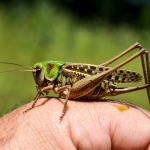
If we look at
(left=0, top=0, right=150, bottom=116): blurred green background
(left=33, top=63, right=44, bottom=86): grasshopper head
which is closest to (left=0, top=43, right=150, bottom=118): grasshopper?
(left=33, top=63, right=44, bottom=86): grasshopper head

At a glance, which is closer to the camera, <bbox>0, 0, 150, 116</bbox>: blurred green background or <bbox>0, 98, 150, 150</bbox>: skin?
<bbox>0, 98, 150, 150</bbox>: skin

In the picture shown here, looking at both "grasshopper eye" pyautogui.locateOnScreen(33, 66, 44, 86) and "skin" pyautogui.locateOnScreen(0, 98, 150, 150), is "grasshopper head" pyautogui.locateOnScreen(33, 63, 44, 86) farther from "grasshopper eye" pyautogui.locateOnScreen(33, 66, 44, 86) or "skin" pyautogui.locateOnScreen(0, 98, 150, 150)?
"skin" pyautogui.locateOnScreen(0, 98, 150, 150)

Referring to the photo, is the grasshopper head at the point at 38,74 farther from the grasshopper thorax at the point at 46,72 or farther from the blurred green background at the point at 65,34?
the blurred green background at the point at 65,34

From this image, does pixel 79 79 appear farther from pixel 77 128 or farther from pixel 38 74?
pixel 77 128

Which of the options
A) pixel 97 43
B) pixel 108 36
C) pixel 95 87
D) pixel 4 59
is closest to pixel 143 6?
pixel 108 36

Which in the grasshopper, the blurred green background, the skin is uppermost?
the blurred green background

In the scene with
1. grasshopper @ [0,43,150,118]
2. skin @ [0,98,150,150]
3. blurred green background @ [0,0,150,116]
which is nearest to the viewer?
skin @ [0,98,150,150]

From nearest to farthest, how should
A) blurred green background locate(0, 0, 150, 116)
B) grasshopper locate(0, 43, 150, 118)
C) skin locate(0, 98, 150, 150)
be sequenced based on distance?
skin locate(0, 98, 150, 150), grasshopper locate(0, 43, 150, 118), blurred green background locate(0, 0, 150, 116)
